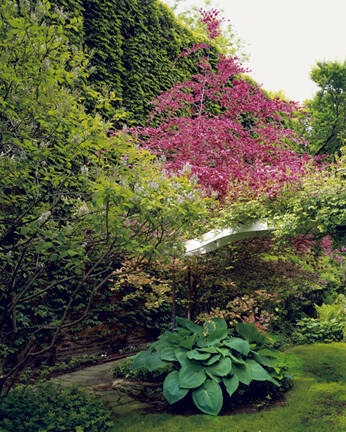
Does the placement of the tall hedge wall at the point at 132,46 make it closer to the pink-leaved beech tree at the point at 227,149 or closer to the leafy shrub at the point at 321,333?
the pink-leaved beech tree at the point at 227,149

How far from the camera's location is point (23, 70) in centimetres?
247

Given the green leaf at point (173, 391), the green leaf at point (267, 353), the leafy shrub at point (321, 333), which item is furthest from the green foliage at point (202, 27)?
the green leaf at point (173, 391)

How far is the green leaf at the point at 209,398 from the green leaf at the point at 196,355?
23 centimetres

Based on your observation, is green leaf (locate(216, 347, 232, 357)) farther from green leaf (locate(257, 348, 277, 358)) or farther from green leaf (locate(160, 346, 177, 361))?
green leaf (locate(257, 348, 277, 358))

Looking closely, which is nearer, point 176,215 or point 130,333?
point 176,215

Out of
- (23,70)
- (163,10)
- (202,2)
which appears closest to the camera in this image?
(23,70)

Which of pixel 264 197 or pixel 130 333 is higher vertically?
pixel 264 197

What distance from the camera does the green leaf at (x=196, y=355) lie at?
10.9 feet

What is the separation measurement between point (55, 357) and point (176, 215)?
3.62 metres

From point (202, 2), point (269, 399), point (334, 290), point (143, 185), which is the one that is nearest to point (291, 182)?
point (143, 185)

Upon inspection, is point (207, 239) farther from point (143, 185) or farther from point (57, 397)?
point (57, 397)

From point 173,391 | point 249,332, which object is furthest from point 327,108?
point 173,391

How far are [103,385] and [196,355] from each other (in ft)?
5.06

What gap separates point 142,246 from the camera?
292 centimetres
